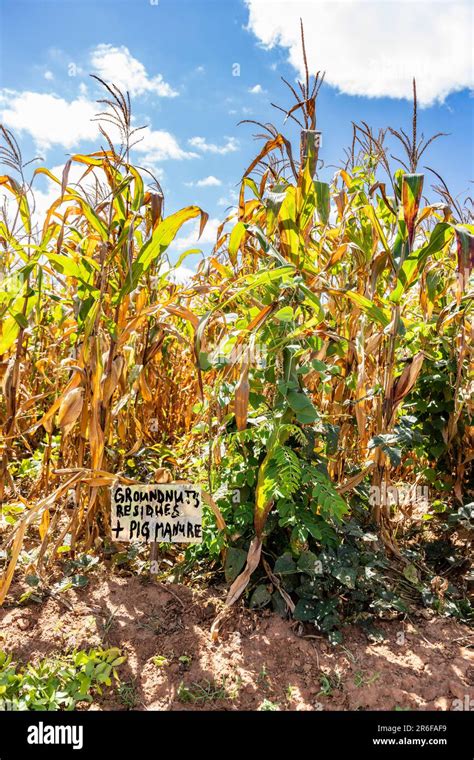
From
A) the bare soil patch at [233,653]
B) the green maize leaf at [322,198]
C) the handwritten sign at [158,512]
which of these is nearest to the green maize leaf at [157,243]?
Result: the green maize leaf at [322,198]

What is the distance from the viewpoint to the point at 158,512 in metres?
1.74

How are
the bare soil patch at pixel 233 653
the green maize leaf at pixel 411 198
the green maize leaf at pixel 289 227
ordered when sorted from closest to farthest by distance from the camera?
the bare soil patch at pixel 233 653 < the green maize leaf at pixel 411 198 < the green maize leaf at pixel 289 227

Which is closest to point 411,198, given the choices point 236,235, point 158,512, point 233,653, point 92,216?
point 236,235

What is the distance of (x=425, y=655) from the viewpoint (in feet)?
5.55

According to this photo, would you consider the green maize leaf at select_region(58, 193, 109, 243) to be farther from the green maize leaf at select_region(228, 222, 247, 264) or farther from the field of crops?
the green maize leaf at select_region(228, 222, 247, 264)

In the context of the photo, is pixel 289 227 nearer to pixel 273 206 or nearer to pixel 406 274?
pixel 273 206

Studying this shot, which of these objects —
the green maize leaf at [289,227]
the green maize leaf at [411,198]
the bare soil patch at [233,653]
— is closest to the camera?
the bare soil patch at [233,653]

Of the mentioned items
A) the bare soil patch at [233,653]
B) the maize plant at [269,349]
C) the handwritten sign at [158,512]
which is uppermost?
the maize plant at [269,349]

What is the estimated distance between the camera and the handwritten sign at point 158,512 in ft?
5.63

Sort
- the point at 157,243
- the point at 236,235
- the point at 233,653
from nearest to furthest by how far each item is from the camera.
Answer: the point at 233,653
the point at 157,243
the point at 236,235

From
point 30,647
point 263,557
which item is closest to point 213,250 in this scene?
point 263,557

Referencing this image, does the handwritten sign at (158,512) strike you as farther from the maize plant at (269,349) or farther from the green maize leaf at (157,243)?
the green maize leaf at (157,243)

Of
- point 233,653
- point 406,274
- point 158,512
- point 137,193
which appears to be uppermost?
point 137,193

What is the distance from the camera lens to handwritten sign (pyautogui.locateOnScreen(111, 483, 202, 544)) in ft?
5.63
